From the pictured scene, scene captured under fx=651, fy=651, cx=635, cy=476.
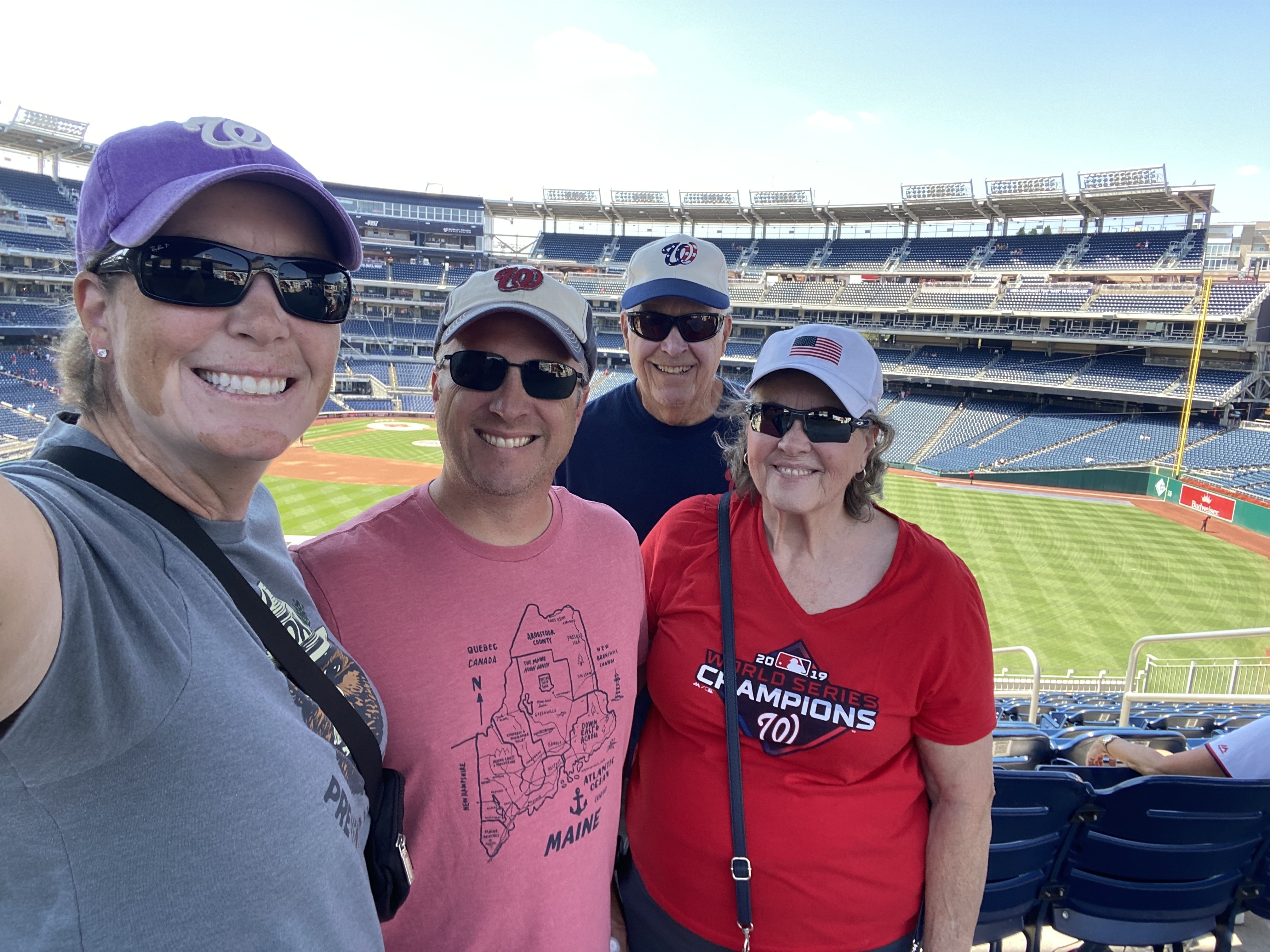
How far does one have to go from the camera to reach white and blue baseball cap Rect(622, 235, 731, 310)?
3672 millimetres

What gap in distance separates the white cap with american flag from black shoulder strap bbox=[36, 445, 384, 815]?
5.92 ft

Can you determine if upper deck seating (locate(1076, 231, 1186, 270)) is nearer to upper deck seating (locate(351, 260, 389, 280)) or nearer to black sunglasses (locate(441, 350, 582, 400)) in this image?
black sunglasses (locate(441, 350, 582, 400))

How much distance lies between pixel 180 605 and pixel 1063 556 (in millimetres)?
23984

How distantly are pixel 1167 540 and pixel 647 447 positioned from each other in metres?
26.2

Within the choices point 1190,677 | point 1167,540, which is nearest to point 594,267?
point 1167,540

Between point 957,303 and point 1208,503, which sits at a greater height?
point 957,303

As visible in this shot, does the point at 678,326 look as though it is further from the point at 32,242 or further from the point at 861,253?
the point at 32,242

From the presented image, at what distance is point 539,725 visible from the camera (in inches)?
77.4

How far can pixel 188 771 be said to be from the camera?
1062 mm

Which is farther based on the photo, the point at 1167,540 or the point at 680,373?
the point at 1167,540

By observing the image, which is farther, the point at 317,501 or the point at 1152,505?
the point at 1152,505

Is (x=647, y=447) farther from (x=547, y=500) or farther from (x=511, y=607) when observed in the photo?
(x=511, y=607)

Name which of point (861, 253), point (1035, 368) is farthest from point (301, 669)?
point (861, 253)

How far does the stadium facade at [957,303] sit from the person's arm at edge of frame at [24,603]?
25031mm
